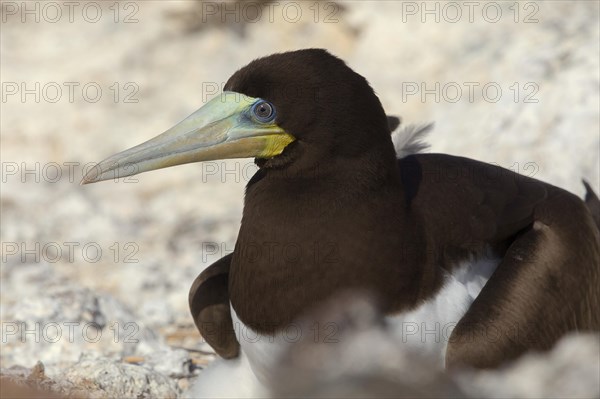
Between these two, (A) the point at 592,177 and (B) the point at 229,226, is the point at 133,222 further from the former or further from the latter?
(A) the point at 592,177

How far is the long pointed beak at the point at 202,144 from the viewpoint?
519 centimetres

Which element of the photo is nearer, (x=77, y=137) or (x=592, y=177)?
(x=592, y=177)

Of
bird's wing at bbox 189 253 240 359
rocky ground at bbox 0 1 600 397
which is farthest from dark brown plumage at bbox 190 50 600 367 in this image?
rocky ground at bbox 0 1 600 397

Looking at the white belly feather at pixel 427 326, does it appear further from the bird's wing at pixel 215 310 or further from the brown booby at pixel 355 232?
the bird's wing at pixel 215 310

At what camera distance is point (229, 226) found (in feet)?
29.6

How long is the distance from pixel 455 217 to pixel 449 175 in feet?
1.13

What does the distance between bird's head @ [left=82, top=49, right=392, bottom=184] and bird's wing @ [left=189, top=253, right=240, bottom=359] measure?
98 cm

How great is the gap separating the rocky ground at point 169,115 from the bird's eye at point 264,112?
2.29m

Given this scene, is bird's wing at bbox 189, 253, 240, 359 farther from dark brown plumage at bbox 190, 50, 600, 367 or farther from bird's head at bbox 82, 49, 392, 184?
bird's head at bbox 82, 49, 392, 184

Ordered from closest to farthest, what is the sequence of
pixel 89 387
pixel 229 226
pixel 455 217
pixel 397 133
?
pixel 455 217 < pixel 89 387 < pixel 397 133 < pixel 229 226

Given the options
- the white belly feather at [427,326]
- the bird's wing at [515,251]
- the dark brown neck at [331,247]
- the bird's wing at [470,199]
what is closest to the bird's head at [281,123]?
the dark brown neck at [331,247]

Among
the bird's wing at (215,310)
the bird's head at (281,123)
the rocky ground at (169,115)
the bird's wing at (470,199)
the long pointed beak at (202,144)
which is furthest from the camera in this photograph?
the rocky ground at (169,115)

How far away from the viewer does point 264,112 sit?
5.11 metres

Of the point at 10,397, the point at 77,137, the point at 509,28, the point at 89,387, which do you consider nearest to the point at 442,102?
the point at 509,28
